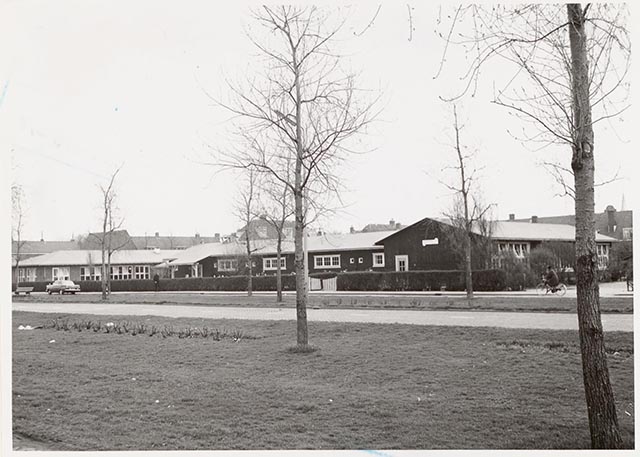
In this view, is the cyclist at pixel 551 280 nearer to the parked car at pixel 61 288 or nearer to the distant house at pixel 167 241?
the parked car at pixel 61 288

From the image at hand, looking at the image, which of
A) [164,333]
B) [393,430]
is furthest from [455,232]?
[393,430]

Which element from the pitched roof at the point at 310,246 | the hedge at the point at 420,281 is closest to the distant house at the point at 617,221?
the hedge at the point at 420,281

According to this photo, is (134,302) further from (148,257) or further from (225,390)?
(148,257)

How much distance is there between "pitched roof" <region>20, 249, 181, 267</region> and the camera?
5267cm

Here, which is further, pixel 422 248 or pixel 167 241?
pixel 167 241

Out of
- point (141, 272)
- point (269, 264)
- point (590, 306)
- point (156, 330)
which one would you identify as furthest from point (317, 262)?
point (590, 306)

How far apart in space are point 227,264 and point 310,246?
1018 centimetres

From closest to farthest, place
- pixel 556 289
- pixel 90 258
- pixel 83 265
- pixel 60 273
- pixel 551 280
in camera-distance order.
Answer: pixel 556 289
pixel 551 280
pixel 90 258
pixel 60 273
pixel 83 265

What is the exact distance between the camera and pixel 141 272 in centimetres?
6234

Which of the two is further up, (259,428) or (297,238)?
(297,238)

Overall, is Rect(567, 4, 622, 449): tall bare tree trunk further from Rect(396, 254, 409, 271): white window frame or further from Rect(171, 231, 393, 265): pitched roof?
Rect(396, 254, 409, 271): white window frame

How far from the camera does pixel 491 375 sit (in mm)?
8453

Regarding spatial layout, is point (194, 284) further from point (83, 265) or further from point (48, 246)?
point (48, 246)

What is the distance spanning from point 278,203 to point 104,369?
55.6 feet
